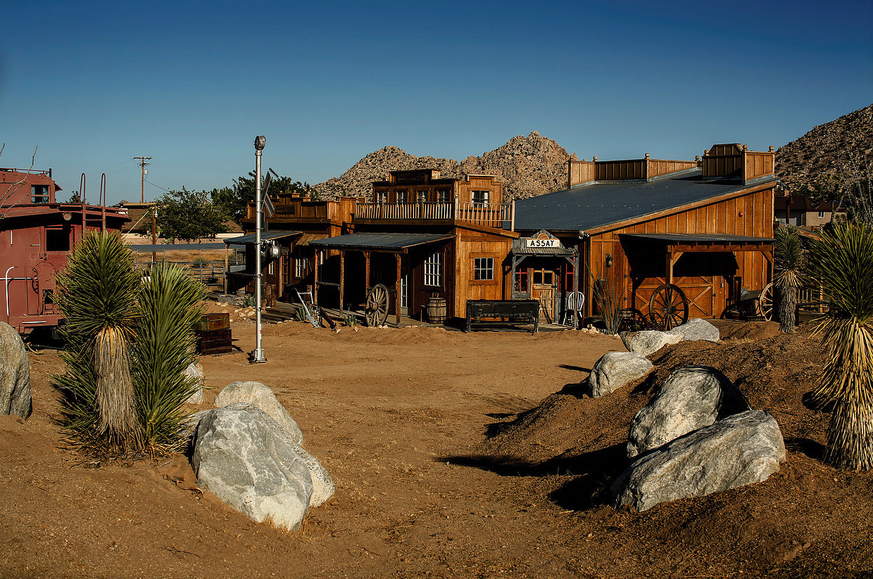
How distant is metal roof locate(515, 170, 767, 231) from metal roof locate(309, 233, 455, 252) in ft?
12.9

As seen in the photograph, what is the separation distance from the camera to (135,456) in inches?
278

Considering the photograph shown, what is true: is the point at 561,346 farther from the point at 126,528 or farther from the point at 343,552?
the point at 126,528

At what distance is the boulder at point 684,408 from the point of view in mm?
8195

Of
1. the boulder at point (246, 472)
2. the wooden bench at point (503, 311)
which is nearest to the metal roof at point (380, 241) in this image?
the wooden bench at point (503, 311)

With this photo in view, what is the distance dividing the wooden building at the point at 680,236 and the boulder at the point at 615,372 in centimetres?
1389

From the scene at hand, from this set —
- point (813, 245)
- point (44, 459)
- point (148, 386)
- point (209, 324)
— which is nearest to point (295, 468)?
point (148, 386)

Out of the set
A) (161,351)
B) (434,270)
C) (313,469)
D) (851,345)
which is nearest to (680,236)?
(434,270)

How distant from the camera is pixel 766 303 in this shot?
2747 cm

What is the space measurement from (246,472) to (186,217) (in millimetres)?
66717

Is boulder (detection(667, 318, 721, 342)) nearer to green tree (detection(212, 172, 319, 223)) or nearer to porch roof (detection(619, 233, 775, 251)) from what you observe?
porch roof (detection(619, 233, 775, 251))

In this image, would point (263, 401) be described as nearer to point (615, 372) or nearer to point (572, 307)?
point (615, 372)

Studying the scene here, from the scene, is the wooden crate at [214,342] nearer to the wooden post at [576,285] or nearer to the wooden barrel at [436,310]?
the wooden barrel at [436,310]

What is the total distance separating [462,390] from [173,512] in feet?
32.0

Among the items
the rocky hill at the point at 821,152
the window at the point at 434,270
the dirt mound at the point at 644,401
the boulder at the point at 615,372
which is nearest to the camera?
the dirt mound at the point at 644,401
